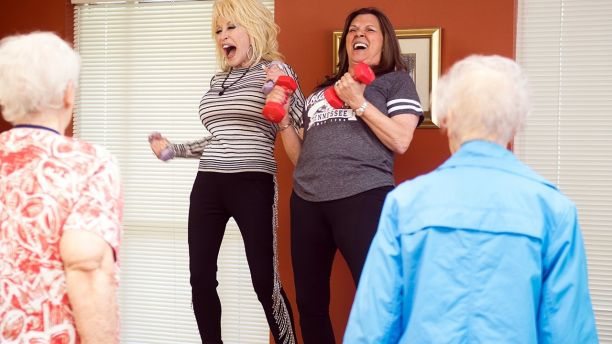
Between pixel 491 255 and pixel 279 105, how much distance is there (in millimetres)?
1249

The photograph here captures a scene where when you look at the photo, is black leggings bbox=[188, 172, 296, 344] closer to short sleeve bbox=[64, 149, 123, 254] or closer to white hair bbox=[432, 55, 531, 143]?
short sleeve bbox=[64, 149, 123, 254]

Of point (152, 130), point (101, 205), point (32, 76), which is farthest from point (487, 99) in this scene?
point (152, 130)

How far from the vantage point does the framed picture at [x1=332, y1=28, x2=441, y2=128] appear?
116 inches

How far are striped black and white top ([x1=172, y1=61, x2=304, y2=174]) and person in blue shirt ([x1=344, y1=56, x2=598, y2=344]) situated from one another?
1.22 metres

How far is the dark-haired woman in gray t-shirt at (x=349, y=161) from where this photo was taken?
→ 2398mm

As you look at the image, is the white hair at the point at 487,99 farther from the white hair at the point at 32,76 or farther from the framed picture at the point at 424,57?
the framed picture at the point at 424,57

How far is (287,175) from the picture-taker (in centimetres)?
320

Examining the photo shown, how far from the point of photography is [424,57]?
2.95 metres

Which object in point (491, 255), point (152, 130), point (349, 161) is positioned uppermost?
point (152, 130)

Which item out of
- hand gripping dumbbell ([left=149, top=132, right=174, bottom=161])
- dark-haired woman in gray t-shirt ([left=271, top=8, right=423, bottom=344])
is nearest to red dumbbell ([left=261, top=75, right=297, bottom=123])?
dark-haired woman in gray t-shirt ([left=271, top=8, right=423, bottom=344])

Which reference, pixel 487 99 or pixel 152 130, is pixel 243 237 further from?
pixel 487 99

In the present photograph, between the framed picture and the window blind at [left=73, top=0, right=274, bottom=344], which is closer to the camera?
the framed picture

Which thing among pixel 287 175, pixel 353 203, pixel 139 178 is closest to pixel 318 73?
→ pixel 287 175

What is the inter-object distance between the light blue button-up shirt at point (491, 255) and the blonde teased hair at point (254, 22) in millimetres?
1428
